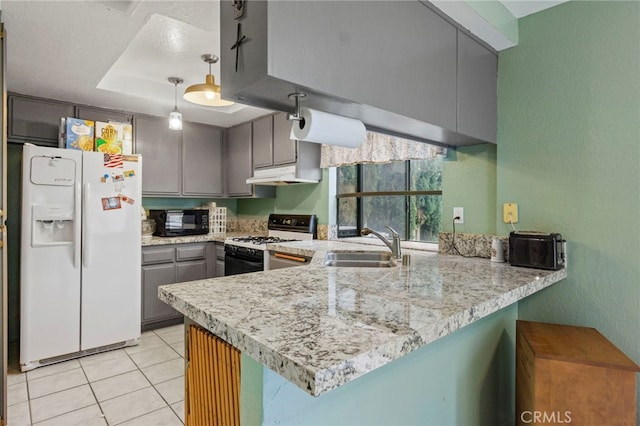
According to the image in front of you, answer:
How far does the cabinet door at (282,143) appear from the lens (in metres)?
3.31

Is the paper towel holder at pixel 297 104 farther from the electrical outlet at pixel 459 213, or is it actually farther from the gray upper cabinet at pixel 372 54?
the electrical outlet at pixel 459 213

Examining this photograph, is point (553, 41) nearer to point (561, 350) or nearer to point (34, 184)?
point (561, 350)

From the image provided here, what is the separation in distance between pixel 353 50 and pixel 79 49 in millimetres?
1912

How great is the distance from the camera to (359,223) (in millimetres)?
3299

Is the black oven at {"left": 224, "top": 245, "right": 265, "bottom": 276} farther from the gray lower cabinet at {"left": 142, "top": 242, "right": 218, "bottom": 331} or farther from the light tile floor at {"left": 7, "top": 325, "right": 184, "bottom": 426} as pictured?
the light tile floor at {"left": 7, "top": 325, "right": 184, "bottom": 426}

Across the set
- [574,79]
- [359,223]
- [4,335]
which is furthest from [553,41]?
[4,335]

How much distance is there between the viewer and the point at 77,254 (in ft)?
8.86

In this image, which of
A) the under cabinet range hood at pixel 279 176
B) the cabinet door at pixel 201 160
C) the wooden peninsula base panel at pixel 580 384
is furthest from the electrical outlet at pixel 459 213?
the cabinet door at pixel 201 160

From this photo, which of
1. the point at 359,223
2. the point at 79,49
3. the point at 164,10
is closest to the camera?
the point at 164,10

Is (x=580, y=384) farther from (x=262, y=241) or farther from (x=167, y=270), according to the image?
(x=167, y=270)

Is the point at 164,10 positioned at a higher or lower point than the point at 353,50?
higher

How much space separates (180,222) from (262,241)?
3.60 feet

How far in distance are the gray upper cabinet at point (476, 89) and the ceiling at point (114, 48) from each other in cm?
29

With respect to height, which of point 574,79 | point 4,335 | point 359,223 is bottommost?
point 4,335
